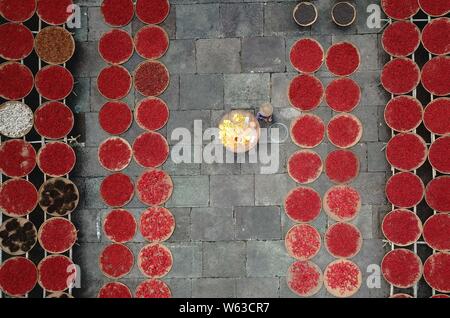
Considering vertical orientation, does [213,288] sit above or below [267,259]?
Result: below

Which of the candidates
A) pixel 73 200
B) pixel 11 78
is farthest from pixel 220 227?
pixel 11 78

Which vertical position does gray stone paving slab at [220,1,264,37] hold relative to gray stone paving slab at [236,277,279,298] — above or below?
above

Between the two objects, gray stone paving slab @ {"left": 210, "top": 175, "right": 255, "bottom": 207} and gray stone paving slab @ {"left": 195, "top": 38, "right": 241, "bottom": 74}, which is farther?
gray stone paving slab @ {"left": 195, "top": 38, "right": 241, "bottom": 74}

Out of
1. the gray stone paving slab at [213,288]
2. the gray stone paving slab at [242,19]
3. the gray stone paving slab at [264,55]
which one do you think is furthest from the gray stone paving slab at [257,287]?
the gray stone paving slab at [242,19]

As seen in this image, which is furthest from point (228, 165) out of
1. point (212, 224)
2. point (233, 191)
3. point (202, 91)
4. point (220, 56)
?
point (220, 56)

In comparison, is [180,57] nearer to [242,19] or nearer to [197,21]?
[197,21]

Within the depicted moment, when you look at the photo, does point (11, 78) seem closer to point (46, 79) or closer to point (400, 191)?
point (46, 79)

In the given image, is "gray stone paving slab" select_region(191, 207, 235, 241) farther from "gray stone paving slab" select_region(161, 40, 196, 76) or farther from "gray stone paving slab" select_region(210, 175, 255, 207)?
"gray stone paving slab" select_region(161, 40, 196, 76)

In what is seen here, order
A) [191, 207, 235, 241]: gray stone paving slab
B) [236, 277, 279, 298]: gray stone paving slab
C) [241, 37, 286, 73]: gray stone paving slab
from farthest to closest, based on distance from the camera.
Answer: [241, 37, 286, 73]: gray stone paving slab < [191, 207, 235, 241]: gray stone paving slab < [236, 277, 279, 298]: gray stone paving slab

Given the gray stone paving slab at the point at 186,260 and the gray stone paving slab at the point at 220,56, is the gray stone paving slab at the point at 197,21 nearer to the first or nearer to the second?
the gray stone paving slab at the point at 220,56

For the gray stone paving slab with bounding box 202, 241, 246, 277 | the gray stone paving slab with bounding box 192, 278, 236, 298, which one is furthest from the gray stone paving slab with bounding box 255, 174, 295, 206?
the gray stone paving slab with bounding box 192, 278, 236, 298
